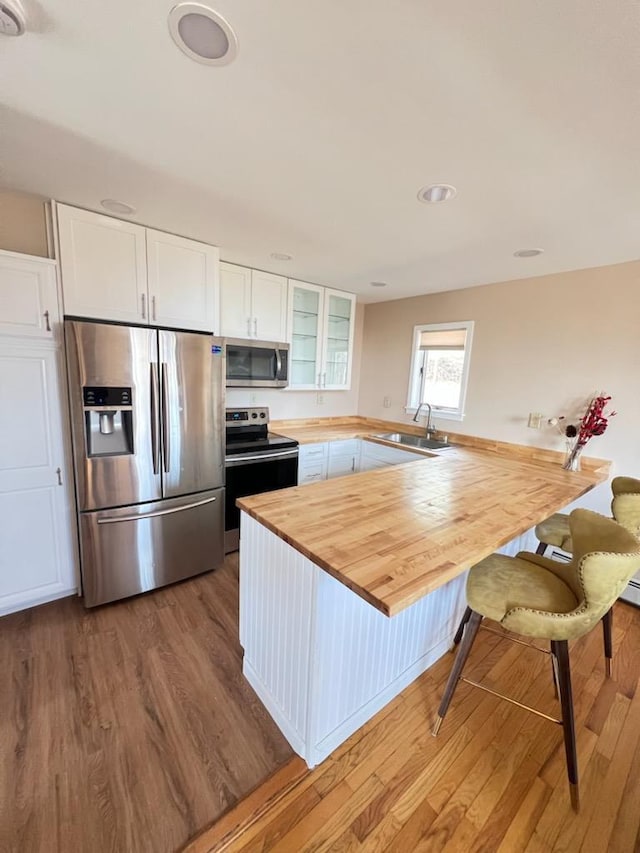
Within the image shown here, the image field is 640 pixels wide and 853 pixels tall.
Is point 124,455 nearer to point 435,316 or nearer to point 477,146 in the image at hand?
point 477,146

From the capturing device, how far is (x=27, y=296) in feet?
6.07

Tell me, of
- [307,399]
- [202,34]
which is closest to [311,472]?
[307,399]

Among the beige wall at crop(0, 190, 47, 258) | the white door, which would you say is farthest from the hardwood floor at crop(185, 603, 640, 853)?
the beige wall at crop(0, 190, 47, 258)

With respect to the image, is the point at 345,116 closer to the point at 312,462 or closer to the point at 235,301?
the point at 235,301

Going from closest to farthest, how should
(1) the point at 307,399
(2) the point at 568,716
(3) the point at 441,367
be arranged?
1. (2) the point at 568,716
2. (3) the point at 441,367
3. (1) the point at 307,399

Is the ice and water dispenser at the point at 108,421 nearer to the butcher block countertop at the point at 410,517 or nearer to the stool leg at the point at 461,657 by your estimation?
the butcher block countertop at the point at 410,517

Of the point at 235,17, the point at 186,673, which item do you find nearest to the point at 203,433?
the point at 186,673

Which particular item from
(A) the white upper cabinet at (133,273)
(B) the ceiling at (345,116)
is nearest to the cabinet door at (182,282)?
(A) the white upper cabinet at (133,273)

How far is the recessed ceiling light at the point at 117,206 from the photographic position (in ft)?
6.06

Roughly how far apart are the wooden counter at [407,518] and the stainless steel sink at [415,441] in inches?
41.0

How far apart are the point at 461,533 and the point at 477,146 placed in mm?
1453

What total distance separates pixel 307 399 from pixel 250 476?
140 centimetres

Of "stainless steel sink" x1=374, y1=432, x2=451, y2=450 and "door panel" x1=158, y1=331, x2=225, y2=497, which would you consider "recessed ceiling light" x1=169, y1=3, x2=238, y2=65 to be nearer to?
"door panel" x1=158, y1=331, x2=225, y2=497

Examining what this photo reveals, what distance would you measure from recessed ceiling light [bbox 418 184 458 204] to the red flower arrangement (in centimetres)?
184
